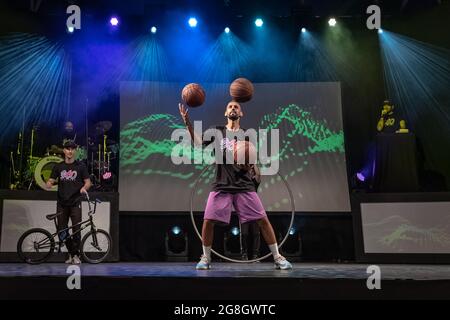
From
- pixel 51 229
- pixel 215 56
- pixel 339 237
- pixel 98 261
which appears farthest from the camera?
pixel 215 56

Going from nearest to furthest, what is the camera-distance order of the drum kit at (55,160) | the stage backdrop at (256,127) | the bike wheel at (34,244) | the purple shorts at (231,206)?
the purple shorts at (231,206) < the bike wheel at (34,244) < the drum kit at (55,160) < the stage backdrop at (256,127)

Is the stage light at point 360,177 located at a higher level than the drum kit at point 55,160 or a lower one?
lower

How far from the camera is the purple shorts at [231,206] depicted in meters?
5.48

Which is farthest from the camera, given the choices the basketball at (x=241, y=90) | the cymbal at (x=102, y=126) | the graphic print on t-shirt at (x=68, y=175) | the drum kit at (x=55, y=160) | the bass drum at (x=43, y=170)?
the cymbal at (x=102, y=126)

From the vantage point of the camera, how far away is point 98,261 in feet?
24.6

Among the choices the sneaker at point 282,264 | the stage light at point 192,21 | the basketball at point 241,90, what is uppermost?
the stage light at point 192,21

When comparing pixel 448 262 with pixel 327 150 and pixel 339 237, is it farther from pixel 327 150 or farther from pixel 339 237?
pixel 327 150

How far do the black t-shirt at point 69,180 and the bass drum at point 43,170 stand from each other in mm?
1156

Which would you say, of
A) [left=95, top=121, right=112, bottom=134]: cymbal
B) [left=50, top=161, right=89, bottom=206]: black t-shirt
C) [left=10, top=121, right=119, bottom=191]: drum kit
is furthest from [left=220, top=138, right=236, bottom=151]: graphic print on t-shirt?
[left=95, top=121, right=112, bottom=134]: cymbal

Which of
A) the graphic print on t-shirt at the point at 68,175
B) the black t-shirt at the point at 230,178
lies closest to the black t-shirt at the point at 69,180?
the graphic print on t-shirt at the point at 68,175

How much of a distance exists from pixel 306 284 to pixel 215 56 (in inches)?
276

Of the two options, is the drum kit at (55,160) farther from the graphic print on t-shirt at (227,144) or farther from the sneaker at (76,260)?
the graphic print on t-shirt at (227,144)

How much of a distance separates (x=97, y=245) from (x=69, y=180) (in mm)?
1192
